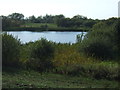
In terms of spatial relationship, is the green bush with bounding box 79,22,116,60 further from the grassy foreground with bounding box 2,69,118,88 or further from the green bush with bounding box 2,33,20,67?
the grassy foreground with bounding box 2,69,118,88

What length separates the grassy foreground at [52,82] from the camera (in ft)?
35.9

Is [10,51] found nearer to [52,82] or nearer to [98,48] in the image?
[52,82]

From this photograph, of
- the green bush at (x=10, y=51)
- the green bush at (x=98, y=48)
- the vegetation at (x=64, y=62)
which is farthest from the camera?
the green bush at (x=98, y=48)

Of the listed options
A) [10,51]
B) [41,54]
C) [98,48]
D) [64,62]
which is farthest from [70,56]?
[10,51]

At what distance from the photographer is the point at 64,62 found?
16750 millimetres

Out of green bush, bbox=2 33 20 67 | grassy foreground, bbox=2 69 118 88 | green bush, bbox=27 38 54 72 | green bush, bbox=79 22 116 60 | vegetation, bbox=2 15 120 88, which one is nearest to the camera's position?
grassy foreground, bbox=2 69 118 88

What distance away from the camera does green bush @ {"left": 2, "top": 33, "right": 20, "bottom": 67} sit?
53.1 feet

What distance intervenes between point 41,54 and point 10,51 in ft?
6.28

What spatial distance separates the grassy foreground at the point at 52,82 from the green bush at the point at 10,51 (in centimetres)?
141

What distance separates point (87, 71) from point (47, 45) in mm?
3812

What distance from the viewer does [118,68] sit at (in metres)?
14.3

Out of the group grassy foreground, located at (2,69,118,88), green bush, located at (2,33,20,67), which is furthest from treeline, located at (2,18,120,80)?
grassy foreground, located at (2,69,118,88)

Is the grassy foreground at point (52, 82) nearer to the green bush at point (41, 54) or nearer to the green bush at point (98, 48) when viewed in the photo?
the green bush at point (41, 54)

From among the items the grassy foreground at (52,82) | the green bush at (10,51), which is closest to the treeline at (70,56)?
the green bush at (10,51)
